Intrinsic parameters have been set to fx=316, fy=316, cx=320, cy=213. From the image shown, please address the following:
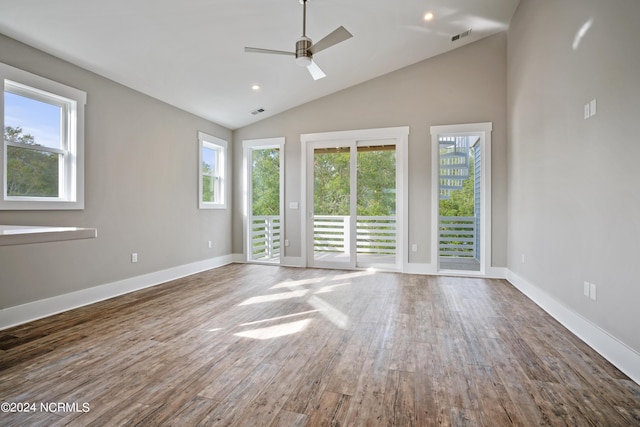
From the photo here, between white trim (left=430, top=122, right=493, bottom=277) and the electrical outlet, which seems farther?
white trim (left=430, top=122, right=493, bottom=277)

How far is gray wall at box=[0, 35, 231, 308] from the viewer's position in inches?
115

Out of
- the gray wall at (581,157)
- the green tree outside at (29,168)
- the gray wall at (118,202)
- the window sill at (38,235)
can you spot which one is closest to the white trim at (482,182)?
the gray wall at (581,157)

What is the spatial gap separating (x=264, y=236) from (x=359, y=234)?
1.90m

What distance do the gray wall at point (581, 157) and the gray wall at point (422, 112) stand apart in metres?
0.56

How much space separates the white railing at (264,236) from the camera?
19.8 ft

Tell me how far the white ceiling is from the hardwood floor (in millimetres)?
2593

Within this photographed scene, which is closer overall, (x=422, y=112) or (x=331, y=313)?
(x=331, y=313)

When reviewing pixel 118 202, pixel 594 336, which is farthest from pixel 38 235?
pixel 594 336

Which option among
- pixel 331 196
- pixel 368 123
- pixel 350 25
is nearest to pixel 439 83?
pixel 368 123

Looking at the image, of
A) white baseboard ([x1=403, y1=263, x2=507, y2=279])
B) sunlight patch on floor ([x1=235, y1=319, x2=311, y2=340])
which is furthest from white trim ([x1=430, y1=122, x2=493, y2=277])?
sunlight patch on floor ([x1=235, y1=319, x2=311, y2=340])

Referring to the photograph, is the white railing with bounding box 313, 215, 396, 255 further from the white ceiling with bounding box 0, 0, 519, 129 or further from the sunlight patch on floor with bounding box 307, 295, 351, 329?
the white ceiling with bounding box 0, 0, 519, 129

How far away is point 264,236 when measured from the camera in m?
6.13

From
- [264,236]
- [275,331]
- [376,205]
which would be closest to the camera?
[275,331]

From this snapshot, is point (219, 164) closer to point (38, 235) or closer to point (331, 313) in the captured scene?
point (331, 313)
